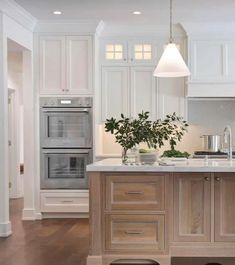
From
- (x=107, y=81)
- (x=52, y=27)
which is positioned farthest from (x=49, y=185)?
(x=52, y=27)

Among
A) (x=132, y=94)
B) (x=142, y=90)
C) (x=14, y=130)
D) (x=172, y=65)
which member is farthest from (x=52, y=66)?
(x=172, y=65)

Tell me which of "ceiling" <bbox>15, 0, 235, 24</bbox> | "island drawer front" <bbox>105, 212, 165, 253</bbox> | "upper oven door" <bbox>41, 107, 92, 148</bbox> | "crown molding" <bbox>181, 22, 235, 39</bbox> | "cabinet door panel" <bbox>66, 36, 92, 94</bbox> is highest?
"ceiling" <bbox>15, 0, 235, 24</bbox>

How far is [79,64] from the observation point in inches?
269

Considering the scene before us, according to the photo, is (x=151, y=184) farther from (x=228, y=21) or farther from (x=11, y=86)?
(x=11, y=86)

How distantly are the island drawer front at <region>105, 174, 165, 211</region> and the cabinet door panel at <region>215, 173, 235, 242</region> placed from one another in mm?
505

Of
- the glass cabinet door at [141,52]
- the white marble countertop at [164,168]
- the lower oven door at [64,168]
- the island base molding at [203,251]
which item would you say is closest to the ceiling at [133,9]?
the glass cabinet door at [141,52]

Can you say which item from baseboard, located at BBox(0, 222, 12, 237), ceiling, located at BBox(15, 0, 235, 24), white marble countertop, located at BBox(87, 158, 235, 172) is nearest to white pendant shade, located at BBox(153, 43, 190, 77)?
white marble countertop, located at BBox(87, 158, 235, 172)

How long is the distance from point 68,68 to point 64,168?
1.45 meters

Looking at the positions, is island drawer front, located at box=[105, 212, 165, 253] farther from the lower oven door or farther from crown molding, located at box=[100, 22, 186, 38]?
crown molding, located at box=[100, 22, 186, 38]

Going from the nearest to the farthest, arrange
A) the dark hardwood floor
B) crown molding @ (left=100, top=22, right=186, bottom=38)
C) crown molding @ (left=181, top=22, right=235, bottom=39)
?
the dark hardwood floor < crown molding @ (left=181, top=22, right=235, bottom=39) < crown molding @ (left=100, top=22, right=186, bottom=38)

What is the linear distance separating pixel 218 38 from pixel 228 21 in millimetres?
286

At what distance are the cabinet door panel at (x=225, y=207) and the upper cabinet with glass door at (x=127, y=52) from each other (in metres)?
3.17

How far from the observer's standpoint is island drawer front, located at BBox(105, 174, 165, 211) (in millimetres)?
4277

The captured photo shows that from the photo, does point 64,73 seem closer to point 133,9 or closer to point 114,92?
point 114,92
